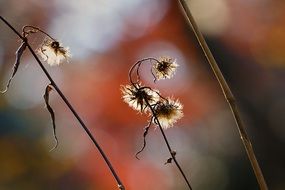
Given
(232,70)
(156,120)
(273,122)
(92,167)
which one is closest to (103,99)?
(92,167)

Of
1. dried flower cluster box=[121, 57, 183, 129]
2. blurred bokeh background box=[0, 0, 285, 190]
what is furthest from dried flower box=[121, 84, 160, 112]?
blurred bokeh background box=[0, 0, 285, 190]

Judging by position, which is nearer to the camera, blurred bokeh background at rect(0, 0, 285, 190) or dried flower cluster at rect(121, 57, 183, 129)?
dried flower cluster at rect(121, 57, 183, 129)

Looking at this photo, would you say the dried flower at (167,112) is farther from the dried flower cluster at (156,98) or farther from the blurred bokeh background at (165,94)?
the blurred bokeh background at (165,94)

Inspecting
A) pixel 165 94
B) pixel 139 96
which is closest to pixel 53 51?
pixel 139 96

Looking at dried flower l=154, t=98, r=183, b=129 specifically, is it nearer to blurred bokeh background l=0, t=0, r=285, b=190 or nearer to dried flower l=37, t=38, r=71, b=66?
dried flower l=37, t=38, r=71, b=66

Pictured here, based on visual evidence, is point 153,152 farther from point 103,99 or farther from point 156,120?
point 156,120

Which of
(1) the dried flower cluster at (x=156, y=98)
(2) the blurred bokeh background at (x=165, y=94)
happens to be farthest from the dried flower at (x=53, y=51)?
(2) the blurred bokeh background at (x=165, y=94)
